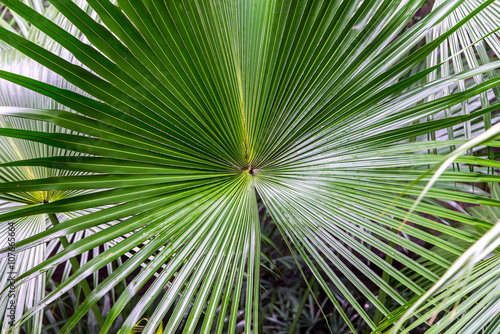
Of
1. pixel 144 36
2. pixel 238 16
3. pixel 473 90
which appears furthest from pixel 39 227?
pixel 473 90

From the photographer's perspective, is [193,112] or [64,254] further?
[193,112]

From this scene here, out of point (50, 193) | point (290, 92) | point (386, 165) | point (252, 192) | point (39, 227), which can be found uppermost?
point (290, 92)

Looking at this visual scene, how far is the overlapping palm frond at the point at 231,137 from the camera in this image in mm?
644

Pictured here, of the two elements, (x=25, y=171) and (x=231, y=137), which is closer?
(x=231, y=137)

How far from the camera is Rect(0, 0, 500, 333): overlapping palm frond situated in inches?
25.4

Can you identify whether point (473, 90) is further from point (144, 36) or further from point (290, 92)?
point (144, 36)

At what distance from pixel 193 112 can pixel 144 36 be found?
20 centimetres

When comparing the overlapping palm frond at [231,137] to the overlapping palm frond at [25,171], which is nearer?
the overlapping palm frond at [231,137]

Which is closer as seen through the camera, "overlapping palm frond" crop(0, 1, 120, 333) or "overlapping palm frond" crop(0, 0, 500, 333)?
"overlapping palm frond" crop(0, 0, 500, 333)

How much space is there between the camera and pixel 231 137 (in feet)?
2.85

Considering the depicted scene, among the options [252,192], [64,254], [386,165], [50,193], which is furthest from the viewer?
[50,193]

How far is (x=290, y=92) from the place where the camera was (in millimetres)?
829

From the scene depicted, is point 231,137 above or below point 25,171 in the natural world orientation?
above

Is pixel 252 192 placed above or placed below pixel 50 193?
above
